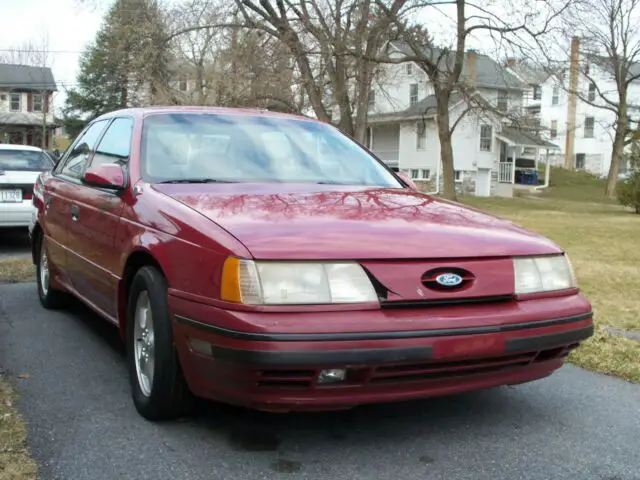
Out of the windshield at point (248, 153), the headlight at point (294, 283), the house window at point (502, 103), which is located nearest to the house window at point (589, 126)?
the house window at point (502, 103)

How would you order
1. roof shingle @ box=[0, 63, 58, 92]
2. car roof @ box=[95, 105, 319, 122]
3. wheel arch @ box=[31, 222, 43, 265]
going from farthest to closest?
roof shingle @ box=[0, 63, 58, 92], wheel arch @ box=[31, 222, 43, 265], car roof @ box=[95, 105, 319, 122]

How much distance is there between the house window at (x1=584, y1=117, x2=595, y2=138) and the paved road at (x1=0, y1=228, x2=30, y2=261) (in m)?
50.6

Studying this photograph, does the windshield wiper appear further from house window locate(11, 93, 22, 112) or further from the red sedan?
house window locate(11, 93, 22, 112)

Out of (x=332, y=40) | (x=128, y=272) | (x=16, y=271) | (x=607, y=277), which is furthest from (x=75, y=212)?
(x=332, y=40)

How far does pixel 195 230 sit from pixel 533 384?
7.49 ft

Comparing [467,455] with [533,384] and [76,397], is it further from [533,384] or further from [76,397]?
[76,397]

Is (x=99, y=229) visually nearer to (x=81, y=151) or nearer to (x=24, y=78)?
(x=81, y=151)

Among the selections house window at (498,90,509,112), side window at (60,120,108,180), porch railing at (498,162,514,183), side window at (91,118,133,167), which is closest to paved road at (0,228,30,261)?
side window at (60,120,108,180)

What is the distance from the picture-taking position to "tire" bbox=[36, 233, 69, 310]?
227 inches

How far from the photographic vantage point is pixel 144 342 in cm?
356

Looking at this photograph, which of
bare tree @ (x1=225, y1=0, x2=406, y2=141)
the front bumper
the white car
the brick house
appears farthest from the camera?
the brick house

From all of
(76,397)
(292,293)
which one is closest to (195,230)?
(292,293)

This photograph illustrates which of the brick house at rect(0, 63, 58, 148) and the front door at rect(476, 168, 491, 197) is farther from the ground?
the brick house at rect(0, 63, 58, 148)

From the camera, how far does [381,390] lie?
2.87 meters
